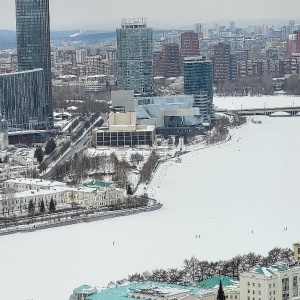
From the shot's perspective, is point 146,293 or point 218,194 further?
point 218,194

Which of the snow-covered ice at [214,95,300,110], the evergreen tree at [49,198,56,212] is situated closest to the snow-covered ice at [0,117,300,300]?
the evergreen tree at [49,198,56,212]

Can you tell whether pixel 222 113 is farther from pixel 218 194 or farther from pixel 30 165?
pixel 218 194

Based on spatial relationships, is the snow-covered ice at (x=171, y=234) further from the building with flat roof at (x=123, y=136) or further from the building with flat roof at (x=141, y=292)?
the building with flat roof at (x=123, y=136)

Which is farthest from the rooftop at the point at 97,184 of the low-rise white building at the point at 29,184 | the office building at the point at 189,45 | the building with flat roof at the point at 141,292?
the office building at the point at 189,45

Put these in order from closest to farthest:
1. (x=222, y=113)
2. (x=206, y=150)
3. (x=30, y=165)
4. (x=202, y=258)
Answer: (x=202, y=258), (x=30, y=165), (x=206, y=150), (x=222, y=113)

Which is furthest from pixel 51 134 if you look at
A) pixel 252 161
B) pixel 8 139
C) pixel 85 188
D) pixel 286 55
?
pixel 286 55

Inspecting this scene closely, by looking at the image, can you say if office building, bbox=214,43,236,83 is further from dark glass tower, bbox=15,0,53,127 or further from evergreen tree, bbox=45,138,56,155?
evergreen tree, bbox=45,138,56,155
